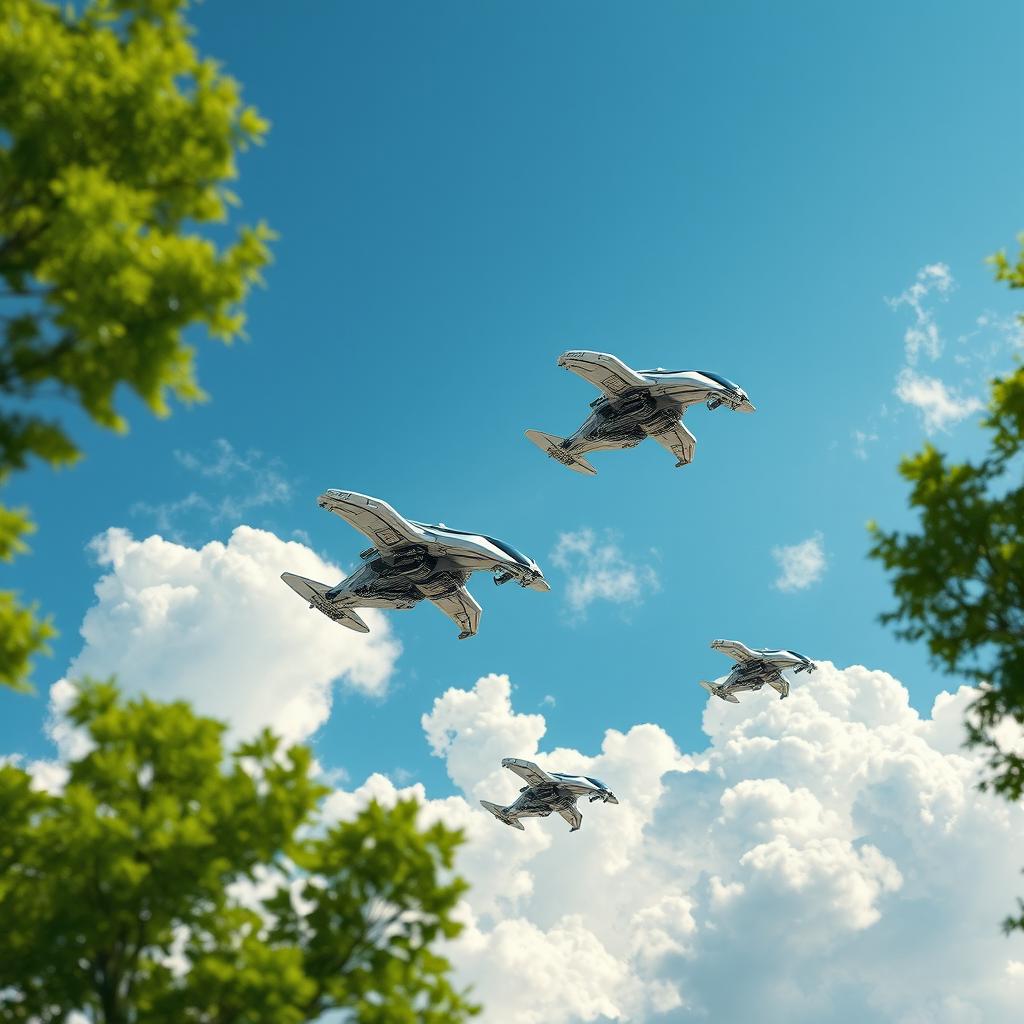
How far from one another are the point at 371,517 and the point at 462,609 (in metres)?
9.91

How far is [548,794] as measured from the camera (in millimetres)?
61750

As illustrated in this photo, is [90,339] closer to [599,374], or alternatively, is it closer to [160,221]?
[160,221]

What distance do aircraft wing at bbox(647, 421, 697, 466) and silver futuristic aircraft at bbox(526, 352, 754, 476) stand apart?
0.07 meters

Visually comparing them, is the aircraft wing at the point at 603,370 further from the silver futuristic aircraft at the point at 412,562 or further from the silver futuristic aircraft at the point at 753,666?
the silver futuristic aircraft at the point at 753,666

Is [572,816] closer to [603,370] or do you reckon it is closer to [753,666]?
[753,666]

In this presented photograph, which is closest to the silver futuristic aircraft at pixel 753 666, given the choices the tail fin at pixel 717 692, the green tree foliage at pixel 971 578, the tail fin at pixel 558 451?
the tail fin at pixel 717 692

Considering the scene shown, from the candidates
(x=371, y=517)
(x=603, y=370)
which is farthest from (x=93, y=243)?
(x=603, y=370)

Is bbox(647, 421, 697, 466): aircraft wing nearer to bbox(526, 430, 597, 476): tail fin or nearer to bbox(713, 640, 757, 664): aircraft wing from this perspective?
bbox(526, 430, 597, 476): tail fin

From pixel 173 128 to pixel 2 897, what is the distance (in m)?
9.83

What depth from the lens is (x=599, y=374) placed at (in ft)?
158

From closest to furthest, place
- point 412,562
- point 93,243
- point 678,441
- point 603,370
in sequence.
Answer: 1. point 93,243
2. point 412,562
3. point 603,370
4. point 678,441

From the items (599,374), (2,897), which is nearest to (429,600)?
(599,374)

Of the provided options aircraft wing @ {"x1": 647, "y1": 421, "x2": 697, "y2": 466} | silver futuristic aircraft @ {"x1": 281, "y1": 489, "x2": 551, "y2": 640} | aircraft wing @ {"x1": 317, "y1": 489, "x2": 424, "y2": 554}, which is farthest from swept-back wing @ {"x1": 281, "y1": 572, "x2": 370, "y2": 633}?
aircraft wing @ {"x1": 647, "y1": 421, "x2": 697, "y2": 466}

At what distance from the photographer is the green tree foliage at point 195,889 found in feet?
38.2
